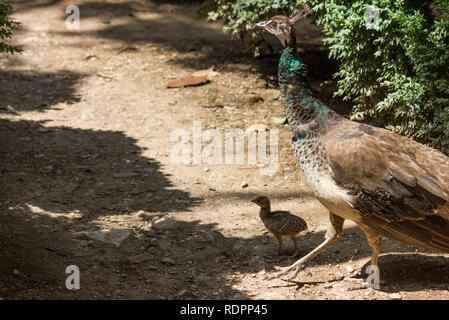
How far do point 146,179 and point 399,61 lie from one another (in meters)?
3.97

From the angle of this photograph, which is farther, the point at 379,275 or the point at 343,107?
the point at 343,107

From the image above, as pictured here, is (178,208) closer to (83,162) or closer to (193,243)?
(193,243)

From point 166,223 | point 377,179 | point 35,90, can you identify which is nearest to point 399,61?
point 377,179

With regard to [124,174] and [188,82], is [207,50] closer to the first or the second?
[188,82]

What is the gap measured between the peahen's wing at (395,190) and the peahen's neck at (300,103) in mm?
385

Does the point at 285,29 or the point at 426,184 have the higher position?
the point at 285,29

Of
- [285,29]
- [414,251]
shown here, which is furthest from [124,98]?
[414,251]

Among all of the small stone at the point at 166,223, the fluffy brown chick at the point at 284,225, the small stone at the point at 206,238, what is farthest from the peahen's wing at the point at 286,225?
the small stone at the point at 166,223

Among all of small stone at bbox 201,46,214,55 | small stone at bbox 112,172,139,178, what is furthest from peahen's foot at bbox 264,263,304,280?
small stone at bbox 201,46,214,55

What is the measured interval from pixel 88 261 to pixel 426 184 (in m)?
3.43

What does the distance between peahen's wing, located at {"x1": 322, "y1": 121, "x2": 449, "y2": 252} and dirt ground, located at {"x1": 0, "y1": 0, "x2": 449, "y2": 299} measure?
68 cm

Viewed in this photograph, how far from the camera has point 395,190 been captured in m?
4.75

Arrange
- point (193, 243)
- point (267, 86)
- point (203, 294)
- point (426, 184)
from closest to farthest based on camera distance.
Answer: point (426, 184) → point (203, 294) → point (193, 243) → point (267, 86)

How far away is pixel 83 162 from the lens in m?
8.39
